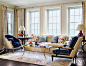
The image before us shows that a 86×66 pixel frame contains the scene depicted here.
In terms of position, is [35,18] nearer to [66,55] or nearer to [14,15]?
[14,15]

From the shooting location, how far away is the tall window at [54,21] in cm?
772

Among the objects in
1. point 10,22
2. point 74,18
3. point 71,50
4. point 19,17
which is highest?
point 19,17

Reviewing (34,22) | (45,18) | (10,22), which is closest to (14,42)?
(10,22)

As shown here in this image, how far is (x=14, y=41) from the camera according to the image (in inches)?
278

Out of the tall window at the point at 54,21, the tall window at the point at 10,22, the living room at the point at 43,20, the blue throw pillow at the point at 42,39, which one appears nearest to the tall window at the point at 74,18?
the living room at the point at 43,20

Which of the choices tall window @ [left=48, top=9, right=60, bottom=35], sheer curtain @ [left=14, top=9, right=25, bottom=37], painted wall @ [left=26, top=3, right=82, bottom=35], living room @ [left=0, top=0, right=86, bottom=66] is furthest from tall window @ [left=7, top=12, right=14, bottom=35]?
tall window @ [left=48, top=9, right=60, bottom=35]

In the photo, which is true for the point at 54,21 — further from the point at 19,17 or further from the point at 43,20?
the point at 19,17

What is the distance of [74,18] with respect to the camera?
24.0 ft

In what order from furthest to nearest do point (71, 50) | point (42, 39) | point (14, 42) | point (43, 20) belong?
point (43, 20)
point (42, 39)
point (14, 42)
point (71, 50)

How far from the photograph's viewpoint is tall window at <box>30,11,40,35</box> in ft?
27.5

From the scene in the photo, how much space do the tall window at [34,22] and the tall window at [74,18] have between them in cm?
236

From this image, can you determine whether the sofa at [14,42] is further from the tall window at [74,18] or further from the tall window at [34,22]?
the tall window at [74,18]

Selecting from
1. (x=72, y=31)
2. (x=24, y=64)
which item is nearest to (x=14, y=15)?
(x=72, y=31)

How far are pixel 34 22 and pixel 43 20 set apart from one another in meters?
0.97
